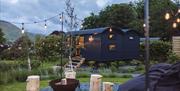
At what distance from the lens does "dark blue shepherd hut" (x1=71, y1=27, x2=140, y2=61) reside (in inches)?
779

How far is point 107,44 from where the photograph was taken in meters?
20.0

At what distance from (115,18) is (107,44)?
14.3 m

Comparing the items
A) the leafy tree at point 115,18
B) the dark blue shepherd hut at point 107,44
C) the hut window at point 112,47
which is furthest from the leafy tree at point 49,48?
the leafy tree at point 115,18

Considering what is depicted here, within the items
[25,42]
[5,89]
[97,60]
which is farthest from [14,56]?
[5,89]

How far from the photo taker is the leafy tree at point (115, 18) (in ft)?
111

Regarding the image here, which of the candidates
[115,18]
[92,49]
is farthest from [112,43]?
[115,18]

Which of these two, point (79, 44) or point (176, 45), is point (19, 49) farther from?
point (176, 45)

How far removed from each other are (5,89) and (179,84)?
22.2 ft

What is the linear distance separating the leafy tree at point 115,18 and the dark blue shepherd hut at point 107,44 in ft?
40.1

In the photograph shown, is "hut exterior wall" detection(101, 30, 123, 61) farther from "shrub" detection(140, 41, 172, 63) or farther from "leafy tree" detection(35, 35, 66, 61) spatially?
"leafy tree" detection(35, 35, 66, 61)

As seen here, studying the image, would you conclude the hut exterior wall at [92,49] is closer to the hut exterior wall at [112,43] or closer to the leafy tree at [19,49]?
the hut exterior wall at [112,43]

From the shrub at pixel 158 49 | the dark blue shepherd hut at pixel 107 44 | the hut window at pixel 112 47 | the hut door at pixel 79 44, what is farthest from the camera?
the shrub at pixel 158 49

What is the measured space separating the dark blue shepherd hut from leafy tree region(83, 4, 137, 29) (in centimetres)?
1223

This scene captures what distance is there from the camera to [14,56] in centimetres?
1923
